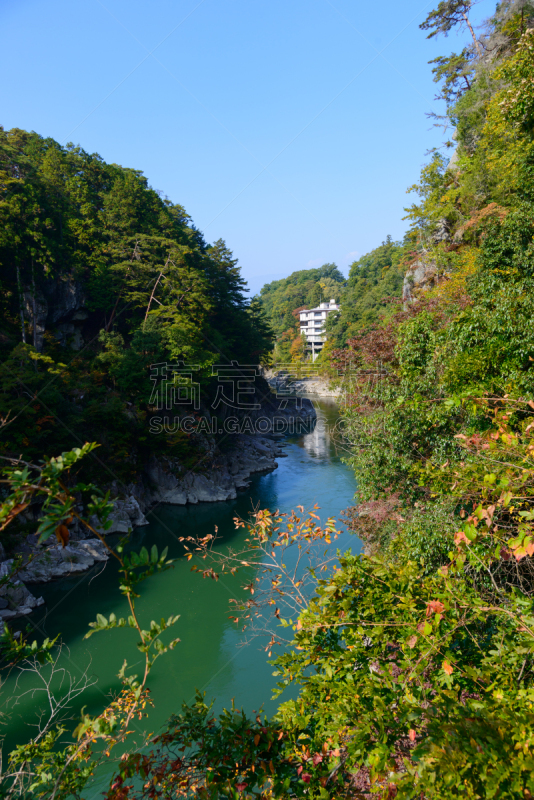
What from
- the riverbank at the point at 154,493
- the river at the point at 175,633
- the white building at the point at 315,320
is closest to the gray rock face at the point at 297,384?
the white building at the point at 315,320

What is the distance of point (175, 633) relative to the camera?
25.5 ft

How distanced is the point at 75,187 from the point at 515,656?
62.0 feet

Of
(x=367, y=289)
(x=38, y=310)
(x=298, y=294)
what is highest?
(x=298, y=294)

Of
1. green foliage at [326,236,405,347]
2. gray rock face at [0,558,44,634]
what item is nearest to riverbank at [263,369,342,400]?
green foliage at [326,236,405,347]

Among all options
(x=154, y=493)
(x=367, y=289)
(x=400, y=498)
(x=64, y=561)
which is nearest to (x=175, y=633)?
(x=64, y=561)

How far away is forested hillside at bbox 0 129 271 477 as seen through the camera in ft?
34.3

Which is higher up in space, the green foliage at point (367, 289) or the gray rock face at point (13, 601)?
the green foliage at point (367, 289)

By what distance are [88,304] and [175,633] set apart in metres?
11.5

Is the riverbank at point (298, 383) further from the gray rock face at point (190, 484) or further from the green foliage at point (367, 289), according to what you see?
the gray rock face at point (190, 484)

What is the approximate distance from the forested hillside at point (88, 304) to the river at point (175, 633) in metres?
2.95

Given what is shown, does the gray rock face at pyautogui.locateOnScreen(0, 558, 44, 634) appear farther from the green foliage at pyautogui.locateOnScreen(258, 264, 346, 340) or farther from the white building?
the white building

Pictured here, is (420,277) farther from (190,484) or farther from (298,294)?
(298,294)

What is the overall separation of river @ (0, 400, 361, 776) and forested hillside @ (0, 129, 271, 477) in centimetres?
295

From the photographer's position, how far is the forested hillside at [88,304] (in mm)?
10445
